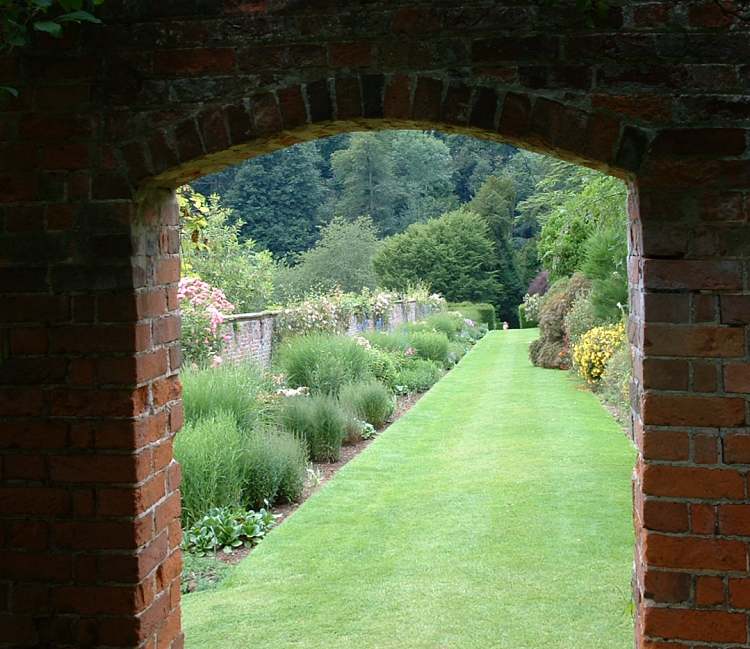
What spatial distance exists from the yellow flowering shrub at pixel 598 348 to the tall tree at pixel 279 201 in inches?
1394

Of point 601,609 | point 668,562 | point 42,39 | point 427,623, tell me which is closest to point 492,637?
point 427,623

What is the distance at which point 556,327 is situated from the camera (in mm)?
20094

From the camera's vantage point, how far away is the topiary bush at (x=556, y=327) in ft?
63.0

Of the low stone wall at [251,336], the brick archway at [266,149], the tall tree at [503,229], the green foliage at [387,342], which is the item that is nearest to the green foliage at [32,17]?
the brick archway at [266,149]

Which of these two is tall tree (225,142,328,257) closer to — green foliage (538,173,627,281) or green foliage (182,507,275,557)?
green foliage (538,173,627,281)

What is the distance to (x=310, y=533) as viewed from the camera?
7102 millimetres

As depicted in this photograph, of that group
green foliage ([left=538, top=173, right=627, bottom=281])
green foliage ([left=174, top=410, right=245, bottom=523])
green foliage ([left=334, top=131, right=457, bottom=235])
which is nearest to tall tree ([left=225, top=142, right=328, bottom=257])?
green foliage ([left=334, top=131, right=457, bottom=235])

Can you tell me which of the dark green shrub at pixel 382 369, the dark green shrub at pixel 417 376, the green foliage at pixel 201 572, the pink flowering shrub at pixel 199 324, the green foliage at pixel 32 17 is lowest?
the dark green shrub at pixel 417 376

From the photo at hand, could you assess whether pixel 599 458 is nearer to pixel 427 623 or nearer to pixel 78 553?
pixel 427 623

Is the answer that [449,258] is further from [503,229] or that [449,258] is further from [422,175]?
[422,175]

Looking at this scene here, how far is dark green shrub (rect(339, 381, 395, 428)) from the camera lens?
40.5 feet

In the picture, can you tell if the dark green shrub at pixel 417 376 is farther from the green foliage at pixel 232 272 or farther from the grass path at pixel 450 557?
the grass path at pixel 450 557

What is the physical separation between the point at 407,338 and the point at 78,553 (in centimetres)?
1786

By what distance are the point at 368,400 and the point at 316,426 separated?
2.41 m
